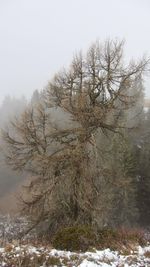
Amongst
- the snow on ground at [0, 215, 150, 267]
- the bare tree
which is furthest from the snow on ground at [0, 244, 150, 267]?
the bare tree

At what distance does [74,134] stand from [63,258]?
11571mm

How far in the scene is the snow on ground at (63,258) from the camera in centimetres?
904

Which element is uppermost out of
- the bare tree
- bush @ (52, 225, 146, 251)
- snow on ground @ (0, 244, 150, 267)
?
the bare tree

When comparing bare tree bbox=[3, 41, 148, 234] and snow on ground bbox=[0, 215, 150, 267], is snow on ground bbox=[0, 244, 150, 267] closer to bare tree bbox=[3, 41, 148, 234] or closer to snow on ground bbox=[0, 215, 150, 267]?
snow on ground bbox=[0, 215, 150, 267]

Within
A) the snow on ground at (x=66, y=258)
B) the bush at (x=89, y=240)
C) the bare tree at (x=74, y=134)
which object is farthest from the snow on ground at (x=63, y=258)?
the bare tree at (x=74, y=134)

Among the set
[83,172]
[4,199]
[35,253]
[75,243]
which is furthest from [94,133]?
[4,199]

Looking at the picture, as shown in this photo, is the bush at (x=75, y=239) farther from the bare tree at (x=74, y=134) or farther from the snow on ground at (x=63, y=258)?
the bare tree at (x=74, y=134)

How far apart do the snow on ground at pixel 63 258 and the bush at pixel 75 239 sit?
0.76 meters

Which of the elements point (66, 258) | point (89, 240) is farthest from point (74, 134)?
point (66, 258)

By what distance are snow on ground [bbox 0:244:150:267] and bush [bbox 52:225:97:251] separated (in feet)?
2.51

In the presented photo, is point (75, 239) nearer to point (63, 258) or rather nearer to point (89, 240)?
point (89, 240)

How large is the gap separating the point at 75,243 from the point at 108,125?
10.2 meters

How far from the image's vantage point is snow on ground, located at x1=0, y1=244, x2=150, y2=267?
9045 mm

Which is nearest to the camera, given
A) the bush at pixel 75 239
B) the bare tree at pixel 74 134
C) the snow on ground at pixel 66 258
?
the snow on ground at pixel 66 258
